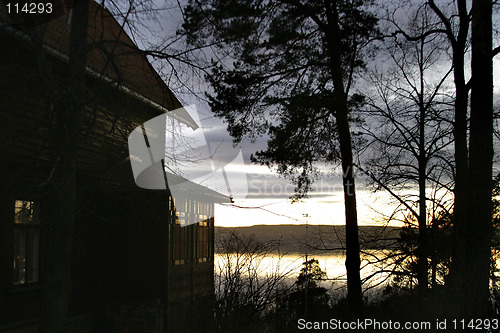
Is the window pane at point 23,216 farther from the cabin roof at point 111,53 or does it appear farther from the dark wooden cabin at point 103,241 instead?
the cabin roof at point 111,53

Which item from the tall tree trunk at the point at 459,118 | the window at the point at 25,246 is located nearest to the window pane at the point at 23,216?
the window at the point at 25,246

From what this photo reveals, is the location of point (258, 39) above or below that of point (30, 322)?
above

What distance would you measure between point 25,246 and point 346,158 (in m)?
8.32

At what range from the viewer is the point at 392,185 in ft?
62.5

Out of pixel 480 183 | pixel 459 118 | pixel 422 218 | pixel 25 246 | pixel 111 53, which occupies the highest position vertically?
pixel 111 53

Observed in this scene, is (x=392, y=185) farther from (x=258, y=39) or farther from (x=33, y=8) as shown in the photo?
(x=33, y=8)

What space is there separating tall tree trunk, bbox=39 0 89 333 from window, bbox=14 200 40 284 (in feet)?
11.4

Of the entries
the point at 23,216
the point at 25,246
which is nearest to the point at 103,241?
the point at 25,246

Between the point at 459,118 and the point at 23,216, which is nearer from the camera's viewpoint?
the point at 23,216

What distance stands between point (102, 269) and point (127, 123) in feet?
19.3

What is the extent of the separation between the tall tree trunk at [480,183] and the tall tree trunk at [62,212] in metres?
6.57

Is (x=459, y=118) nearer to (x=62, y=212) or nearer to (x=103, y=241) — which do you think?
(x=103, y=241)

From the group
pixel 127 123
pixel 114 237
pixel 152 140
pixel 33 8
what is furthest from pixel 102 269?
pixel 33 8

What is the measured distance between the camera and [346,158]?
1363 centimetres
